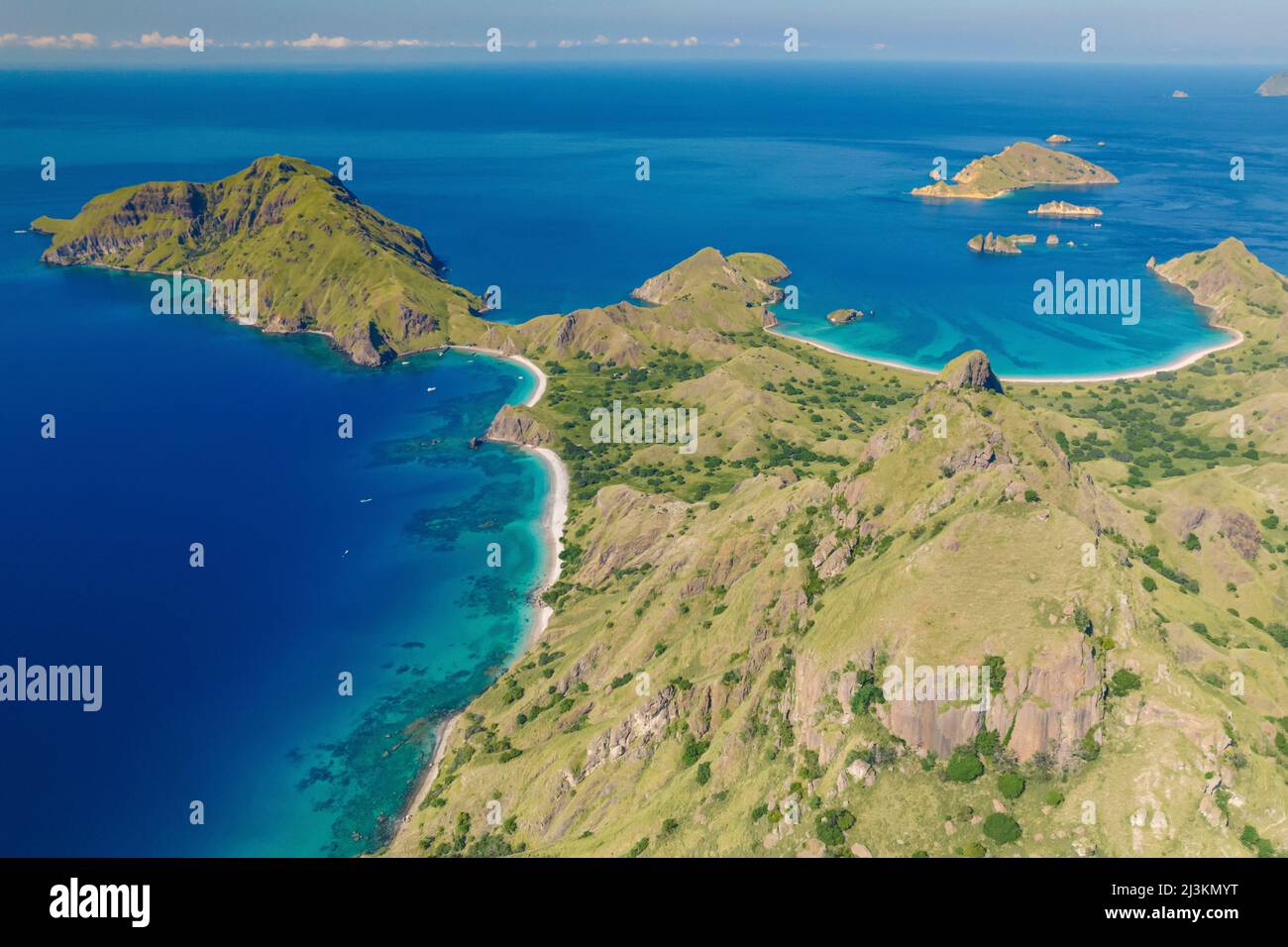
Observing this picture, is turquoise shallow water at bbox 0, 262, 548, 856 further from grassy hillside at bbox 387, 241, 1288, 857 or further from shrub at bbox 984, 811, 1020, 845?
shrub at bbox 984, 811, 1020, 845

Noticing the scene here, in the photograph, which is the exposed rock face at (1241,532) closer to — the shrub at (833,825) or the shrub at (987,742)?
the shrub at (987,742)

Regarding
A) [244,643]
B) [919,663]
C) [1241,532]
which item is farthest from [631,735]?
[1241,532]

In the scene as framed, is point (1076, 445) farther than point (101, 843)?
Yes

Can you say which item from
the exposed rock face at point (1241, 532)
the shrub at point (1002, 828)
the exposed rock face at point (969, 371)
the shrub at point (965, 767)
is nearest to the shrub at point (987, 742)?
the shrub at point (965, 767)
